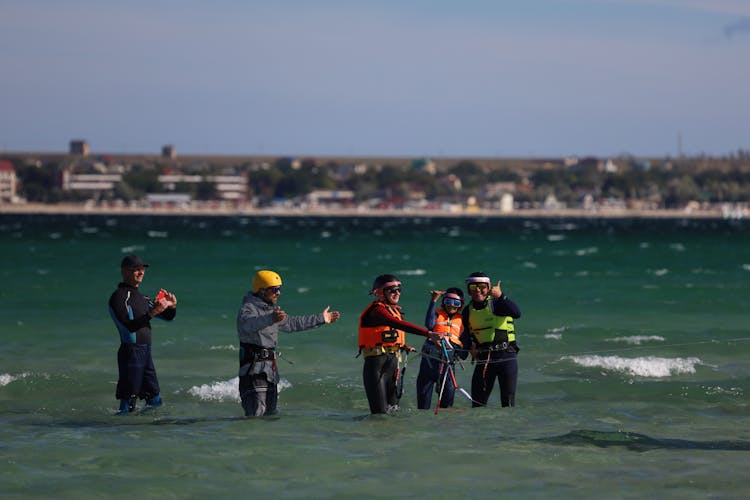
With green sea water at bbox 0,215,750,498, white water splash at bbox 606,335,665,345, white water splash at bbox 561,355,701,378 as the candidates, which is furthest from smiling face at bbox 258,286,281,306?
white water splash at bbox 606,335,665,345

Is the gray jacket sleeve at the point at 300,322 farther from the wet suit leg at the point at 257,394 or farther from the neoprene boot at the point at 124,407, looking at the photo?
the neoprene boot at the point at 124,407

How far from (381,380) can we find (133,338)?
282 centimetres

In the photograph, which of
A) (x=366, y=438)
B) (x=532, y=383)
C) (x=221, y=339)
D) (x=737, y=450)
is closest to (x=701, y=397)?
(x=532, y=383)

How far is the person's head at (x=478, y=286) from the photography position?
14742 millimetres

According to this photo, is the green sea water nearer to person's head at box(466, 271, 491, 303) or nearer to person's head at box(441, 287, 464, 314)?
person's head at box(441, 287, 464, 314)

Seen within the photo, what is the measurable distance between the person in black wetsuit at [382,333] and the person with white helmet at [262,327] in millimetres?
436

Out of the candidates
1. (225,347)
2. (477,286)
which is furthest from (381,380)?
(225,347)

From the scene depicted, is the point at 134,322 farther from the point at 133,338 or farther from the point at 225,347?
the point at 225,347

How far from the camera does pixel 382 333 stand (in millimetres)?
13781

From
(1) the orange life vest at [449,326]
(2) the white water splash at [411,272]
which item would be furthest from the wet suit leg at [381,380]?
(2) the white water splash at [411,272]

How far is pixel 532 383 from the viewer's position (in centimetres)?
2005

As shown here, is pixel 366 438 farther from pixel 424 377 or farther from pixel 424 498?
pixel 424 498

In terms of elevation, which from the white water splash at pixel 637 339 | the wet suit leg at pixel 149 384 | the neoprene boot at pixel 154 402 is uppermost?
the wet suit leg at pixel 149 384

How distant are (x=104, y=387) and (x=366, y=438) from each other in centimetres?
671
